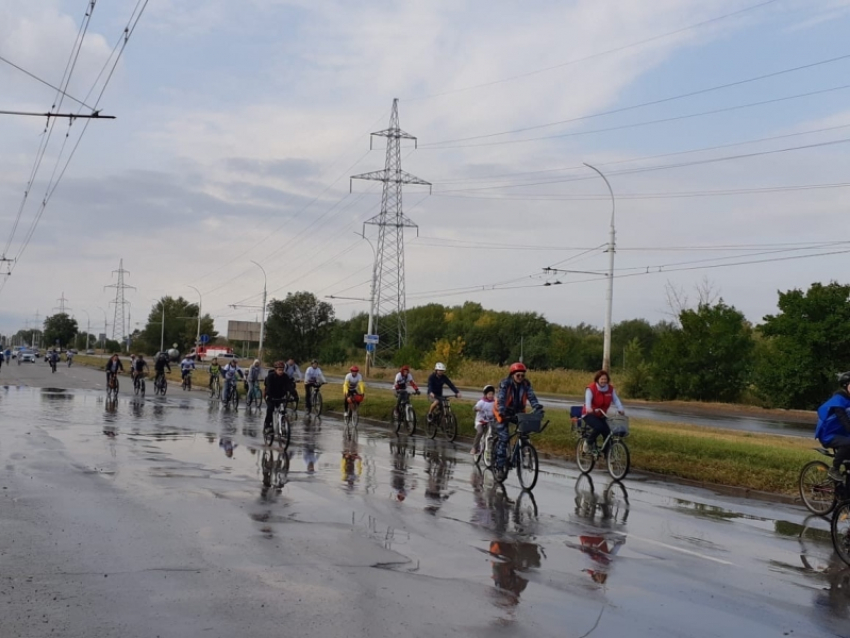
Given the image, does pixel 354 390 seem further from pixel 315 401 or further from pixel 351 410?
pixel 315 401

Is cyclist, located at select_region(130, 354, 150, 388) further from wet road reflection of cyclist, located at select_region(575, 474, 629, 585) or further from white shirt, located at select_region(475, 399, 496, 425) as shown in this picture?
wet road reflection of cyclist, located at select_region(575, 474, 629, 585)

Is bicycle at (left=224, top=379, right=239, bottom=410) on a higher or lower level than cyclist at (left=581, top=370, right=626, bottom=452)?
lower

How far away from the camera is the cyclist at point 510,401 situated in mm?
15078

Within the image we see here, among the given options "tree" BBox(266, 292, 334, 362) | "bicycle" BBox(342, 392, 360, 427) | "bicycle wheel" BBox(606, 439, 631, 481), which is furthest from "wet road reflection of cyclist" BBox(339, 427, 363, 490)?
"tree" BBox(266, 292, 334, 362)

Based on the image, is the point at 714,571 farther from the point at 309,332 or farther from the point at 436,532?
the point at 309,332

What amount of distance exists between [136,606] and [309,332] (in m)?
83.3

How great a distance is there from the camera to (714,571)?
29.9 ft

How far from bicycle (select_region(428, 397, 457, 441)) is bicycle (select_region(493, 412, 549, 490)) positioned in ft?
27.6

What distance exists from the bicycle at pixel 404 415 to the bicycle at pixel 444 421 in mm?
943

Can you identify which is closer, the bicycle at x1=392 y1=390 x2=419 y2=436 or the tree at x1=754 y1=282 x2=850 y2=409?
the bicycle at x1=392 y1=390 x2=419 y2=436

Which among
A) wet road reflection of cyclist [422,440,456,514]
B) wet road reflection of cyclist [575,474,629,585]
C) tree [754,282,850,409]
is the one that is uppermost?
tree [754,282,850,409]

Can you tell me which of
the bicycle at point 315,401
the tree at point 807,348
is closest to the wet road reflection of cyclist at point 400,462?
the bicycle at point 315,401

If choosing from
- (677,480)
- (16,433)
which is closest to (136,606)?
(677,480)

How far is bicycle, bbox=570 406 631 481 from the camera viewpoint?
1631 cm
